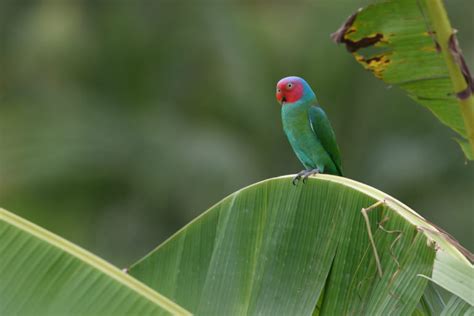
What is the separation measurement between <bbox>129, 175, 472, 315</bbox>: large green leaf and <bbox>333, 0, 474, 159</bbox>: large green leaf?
0.35 meters

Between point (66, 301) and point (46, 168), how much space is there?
5.24m

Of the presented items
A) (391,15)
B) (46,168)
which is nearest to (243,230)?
(391,15)

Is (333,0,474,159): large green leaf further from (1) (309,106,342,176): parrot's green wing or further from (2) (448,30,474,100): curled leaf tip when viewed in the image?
(1) (309,106,342,176): parrot's green wing

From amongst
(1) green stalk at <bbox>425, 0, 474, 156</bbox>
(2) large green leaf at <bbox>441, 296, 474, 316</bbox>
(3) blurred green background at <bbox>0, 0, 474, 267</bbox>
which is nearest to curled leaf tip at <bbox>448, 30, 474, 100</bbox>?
(1) green stalk at <bbox>425, 0, 474, 156</bbox>

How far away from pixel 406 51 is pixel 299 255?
2.64 ft

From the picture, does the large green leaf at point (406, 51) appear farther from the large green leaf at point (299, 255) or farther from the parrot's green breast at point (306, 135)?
the parrot's green breast at point (306, 135)

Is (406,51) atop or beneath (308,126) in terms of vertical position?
atop

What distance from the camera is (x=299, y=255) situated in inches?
107

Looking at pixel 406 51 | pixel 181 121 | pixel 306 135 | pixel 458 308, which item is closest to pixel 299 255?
pixel 458 308

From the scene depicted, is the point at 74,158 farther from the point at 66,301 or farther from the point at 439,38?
the point at 439,38

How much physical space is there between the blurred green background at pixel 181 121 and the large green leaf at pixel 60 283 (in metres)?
5.10

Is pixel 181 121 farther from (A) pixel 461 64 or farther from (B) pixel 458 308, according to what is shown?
(A) pixel 461 64

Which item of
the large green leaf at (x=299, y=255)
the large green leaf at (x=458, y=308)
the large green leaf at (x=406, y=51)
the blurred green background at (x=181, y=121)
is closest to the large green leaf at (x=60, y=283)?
the large green leaf at (x=299, y=255)

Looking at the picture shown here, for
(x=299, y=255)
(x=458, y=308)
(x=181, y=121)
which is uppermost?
(x=299, y=255)
